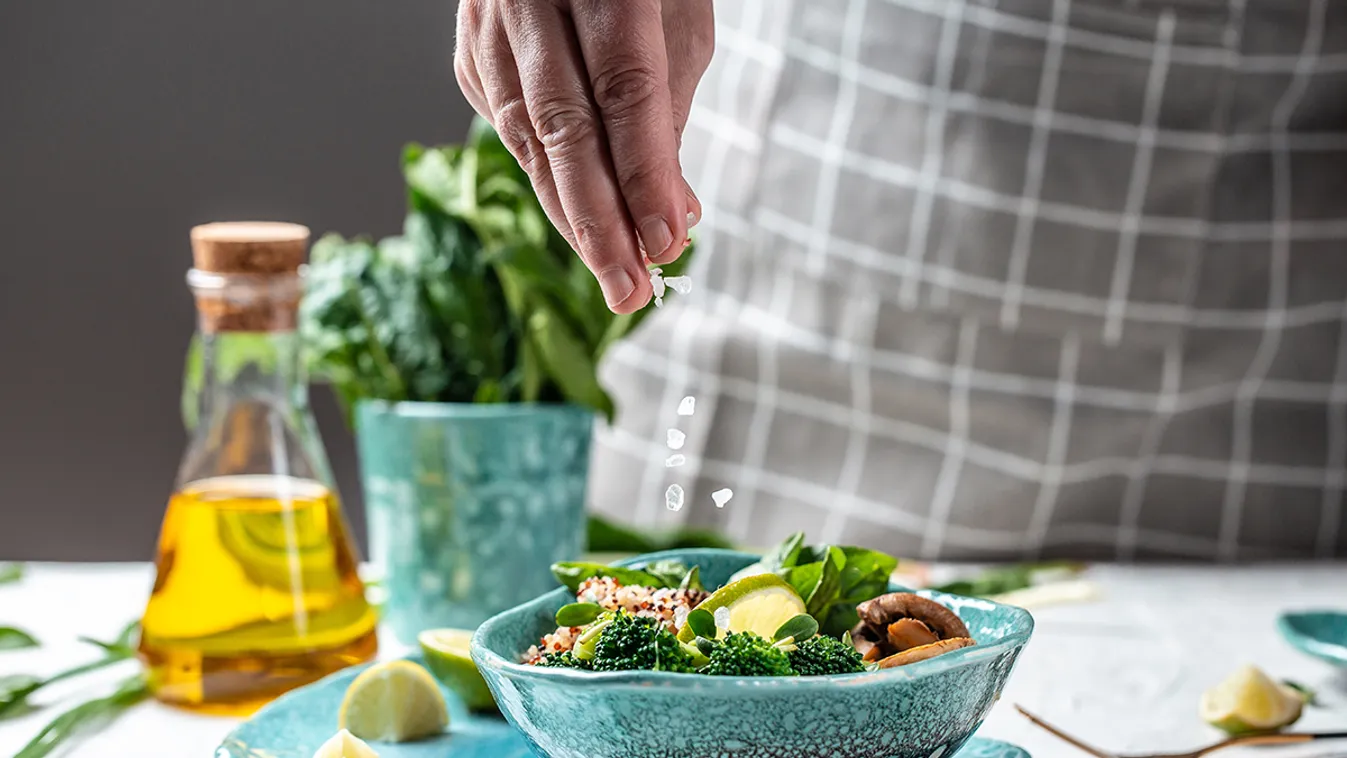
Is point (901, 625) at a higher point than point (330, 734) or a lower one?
higher

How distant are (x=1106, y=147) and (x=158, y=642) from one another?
1.21 m

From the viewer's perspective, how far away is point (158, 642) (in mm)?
882

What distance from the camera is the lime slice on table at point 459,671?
773 mm

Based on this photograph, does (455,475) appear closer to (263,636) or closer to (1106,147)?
(263,636)

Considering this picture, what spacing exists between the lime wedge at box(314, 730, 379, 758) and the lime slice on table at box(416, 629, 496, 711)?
0.41 ft

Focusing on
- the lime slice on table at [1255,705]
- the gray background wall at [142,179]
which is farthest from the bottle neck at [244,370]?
the gray background wall at [142,179]

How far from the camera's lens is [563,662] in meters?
0.60

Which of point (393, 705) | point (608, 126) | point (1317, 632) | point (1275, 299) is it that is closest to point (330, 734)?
point (393, 705)

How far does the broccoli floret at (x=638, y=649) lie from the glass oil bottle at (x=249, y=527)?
378 mm

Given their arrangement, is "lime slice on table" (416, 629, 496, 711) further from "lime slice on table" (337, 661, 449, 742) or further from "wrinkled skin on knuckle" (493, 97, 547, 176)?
"wrinkled skin on knuckle" (493, 97, 547, 176)

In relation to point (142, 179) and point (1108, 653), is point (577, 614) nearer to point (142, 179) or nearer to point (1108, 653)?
point (1108, 653)

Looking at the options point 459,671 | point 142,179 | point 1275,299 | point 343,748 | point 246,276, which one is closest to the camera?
point 343,748

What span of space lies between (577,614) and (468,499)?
37 centimetres

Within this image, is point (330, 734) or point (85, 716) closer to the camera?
point (330, 734)
